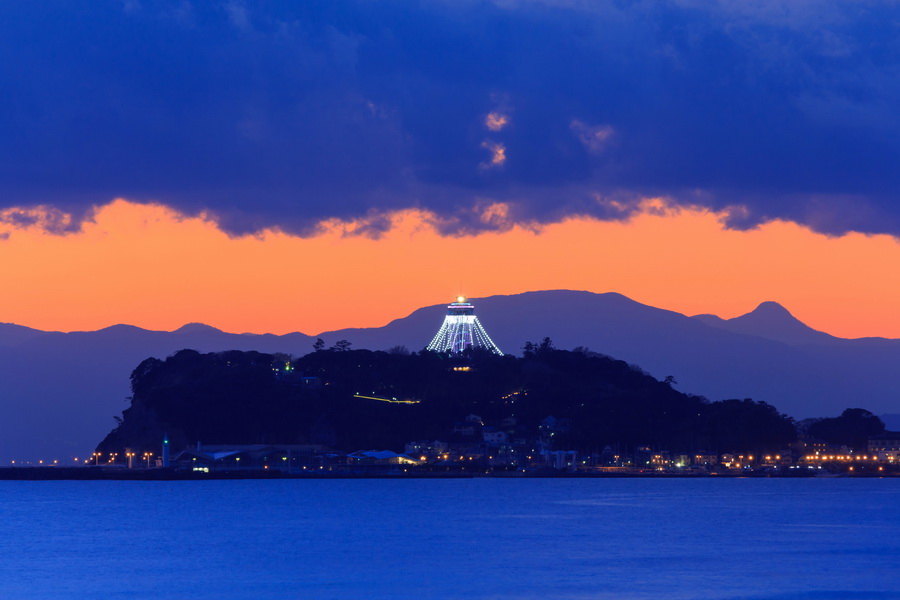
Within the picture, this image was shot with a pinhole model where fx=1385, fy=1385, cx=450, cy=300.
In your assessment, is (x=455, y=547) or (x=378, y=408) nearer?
(x=455, y=547)

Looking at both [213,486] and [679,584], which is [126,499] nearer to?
[213,486]

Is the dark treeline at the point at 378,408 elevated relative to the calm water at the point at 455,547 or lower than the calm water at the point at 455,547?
elevated

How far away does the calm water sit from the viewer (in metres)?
48.2

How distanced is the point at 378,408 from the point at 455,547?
12635cm

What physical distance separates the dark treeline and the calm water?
6556 centimetres

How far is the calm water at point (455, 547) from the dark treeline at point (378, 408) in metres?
65.6

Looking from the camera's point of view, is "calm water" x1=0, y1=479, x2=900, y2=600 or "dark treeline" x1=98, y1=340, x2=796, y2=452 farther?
"dark treeline" x1=98, y1=340, x2=796, y2=452

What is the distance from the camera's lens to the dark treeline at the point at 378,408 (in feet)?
583

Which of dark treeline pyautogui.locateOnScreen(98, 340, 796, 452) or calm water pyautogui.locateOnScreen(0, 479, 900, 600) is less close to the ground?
dark treeline pyautogui.locateOnScreen(98, 340, 796, 452)

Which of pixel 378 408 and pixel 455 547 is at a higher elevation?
pixel 378 408

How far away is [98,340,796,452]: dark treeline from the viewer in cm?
17762

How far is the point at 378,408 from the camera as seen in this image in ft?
620

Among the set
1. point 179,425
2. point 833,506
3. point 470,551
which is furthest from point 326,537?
point 179,425

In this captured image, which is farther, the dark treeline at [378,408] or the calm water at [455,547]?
the dark treeline at [378,408]
